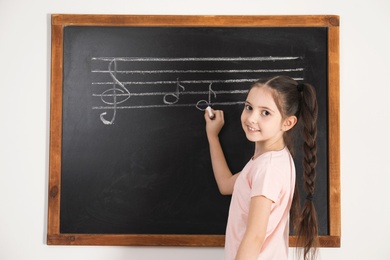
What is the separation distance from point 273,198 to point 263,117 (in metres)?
0.26

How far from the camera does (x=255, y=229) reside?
1205 mm

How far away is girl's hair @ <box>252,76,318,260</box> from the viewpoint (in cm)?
134

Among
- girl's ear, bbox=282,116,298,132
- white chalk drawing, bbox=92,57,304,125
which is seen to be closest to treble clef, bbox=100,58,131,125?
white chalk drawing, bbox=92,57,304,125

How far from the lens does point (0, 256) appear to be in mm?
1620

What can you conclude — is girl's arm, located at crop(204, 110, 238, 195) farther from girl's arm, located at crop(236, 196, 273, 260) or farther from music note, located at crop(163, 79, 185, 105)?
girl's arm, located at crop(236, 196, 273, 260)

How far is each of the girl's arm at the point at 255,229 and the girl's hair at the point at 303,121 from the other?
0.87 feet

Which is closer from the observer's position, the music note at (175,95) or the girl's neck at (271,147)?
the girl's neck at (271,147)

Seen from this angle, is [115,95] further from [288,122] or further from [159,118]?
[288,122]

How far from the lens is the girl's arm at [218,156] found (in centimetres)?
159

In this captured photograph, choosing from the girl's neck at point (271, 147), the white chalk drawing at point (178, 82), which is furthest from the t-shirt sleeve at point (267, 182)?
the white chalk drawing at point (178, 82)

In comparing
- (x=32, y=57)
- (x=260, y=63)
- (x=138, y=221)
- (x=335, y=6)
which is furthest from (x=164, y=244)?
(x=335, y=6)

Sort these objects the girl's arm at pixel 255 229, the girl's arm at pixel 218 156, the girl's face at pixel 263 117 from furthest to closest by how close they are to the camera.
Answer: the girl's arm at pixel 218 156 → the girl's face at pixel 263 117 → the girl's arm at pixel 255 229

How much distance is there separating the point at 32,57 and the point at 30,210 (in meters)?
0.58

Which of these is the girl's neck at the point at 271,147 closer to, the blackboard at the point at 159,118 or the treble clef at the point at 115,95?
the blackboard at the point at 159,118
